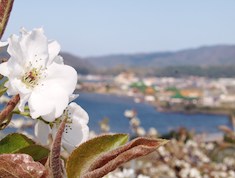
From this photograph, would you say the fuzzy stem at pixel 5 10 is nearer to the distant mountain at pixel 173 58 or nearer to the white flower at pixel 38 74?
the white flower at pixel 38 74

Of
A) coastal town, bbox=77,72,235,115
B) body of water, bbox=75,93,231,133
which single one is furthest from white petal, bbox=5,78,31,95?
coastal town, bbox=77,72,235,115

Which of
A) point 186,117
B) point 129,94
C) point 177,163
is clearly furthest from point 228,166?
point 129,94

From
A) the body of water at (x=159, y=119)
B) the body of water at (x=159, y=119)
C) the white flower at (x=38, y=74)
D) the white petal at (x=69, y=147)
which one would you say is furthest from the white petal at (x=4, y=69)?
the body of water at (x=159, y=119)

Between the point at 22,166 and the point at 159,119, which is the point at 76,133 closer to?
the point at 22,166

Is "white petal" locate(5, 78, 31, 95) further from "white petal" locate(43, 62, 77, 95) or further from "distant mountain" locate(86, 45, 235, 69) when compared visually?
"distant mountain" locate(86, 45, 235, 69)

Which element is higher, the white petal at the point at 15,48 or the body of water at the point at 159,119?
the white petal at the point at 15,48

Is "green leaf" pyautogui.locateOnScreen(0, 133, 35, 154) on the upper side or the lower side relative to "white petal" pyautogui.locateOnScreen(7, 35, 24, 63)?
lower
